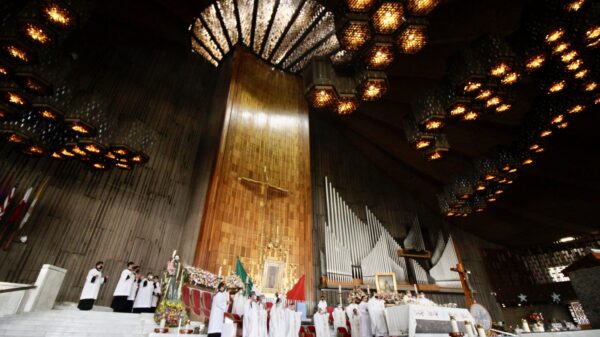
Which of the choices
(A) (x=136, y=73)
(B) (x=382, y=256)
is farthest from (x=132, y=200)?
(B) (x=382, y=256)

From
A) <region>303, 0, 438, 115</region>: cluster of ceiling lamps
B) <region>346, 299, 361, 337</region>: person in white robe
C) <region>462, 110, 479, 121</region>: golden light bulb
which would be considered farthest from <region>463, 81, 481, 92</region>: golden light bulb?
<region>346, 299, 361, 337</region>: person in white robe

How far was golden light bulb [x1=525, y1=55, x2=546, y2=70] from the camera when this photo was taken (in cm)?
711

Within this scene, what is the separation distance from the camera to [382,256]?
11.3 m

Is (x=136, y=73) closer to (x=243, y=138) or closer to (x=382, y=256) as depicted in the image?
(x=243, y=138)

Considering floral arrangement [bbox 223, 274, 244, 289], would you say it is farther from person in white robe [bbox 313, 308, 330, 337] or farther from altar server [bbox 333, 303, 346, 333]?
altar server [bbox 333, 303, 346, 333]

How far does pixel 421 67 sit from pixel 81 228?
1163 centimetres

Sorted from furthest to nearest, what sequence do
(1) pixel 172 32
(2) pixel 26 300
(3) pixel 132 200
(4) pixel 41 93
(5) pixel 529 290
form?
(5) pixel 529 290 → (1) pixel 172 32 → (3) pixel 132 200 → (4) pixel 41 93 → (2) pixel 26 300

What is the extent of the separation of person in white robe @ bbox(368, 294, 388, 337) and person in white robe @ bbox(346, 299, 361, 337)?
534 mm

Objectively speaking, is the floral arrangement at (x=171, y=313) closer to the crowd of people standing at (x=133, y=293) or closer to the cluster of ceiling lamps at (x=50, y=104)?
the crowd of people standing at (x=133, y=293)

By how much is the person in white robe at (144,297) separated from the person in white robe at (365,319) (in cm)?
544

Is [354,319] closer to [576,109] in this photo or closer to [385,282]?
[385,282]

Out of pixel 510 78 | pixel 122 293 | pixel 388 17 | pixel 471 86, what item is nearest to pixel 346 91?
pixel 388 17

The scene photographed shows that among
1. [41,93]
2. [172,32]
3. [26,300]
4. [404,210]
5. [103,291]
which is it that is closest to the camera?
[26,300]

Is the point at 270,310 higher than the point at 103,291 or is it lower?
lower
